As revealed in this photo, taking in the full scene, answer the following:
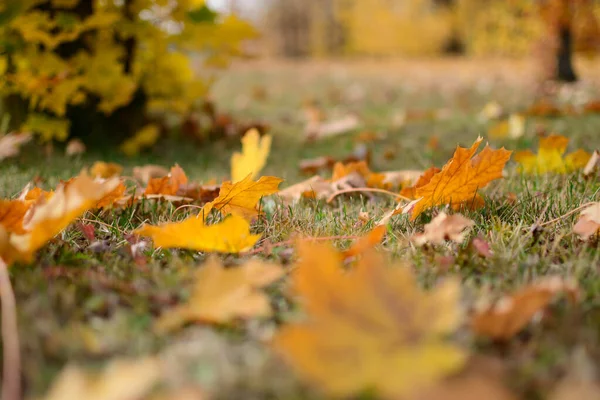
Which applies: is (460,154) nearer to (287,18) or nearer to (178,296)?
(178,296)

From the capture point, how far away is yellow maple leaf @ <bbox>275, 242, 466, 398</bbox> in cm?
55

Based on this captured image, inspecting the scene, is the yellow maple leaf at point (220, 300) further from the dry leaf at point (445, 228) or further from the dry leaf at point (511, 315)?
the dry leaf at point (445, 228)

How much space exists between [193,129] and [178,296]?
7.10 feet

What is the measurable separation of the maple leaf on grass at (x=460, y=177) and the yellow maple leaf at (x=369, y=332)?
58 cm

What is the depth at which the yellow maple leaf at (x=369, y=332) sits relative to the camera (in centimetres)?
55

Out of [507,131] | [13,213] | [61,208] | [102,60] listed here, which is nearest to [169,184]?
[13,213]

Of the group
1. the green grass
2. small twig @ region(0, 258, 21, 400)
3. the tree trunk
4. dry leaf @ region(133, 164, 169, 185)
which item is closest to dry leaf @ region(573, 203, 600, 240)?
the green grass

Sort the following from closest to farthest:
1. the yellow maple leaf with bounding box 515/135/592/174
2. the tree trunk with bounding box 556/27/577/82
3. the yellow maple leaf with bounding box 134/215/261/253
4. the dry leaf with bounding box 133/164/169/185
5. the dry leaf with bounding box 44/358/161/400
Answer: the dry leaf with bounding box 44/358/161/400
the yellow maple leaf with bounding box 134/215/261/253
the yellow maple leaf with bounding box 515/135/592/174
the dry leaf with bounding box 133/164/169/185
the tree trunk with bounding box 556/27/577/82

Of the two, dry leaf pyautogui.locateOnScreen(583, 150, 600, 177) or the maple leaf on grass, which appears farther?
dry leaf pyautogui.locateOnScreen(583, 150, 600, 177)

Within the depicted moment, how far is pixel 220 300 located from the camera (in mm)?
754

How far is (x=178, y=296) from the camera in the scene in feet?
2.77

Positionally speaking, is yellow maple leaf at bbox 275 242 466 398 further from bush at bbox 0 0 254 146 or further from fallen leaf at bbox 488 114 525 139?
fallen leaf at bbox 488 114 525 139

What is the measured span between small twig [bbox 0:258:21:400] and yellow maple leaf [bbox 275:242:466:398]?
273 millimetres

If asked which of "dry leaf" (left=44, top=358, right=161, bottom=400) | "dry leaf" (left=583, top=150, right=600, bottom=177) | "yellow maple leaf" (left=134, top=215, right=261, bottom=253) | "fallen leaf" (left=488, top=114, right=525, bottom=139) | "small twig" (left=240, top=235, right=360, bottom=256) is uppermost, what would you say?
"dry leaf" (left=44, top=358, right=161, bottom=400)
